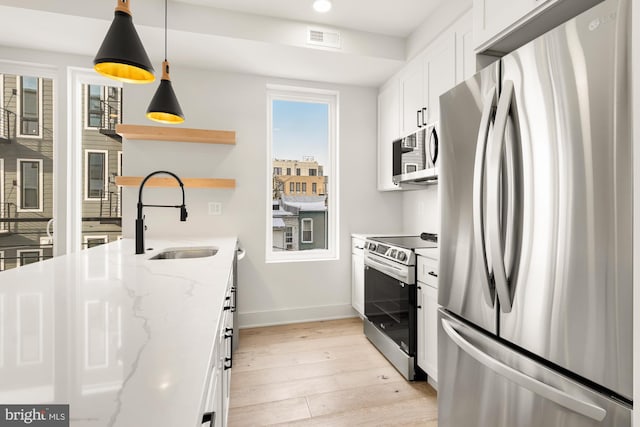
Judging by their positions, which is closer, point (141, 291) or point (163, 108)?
point (141, 291)

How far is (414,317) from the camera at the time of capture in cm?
215

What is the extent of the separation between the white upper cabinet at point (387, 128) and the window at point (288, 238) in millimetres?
1085

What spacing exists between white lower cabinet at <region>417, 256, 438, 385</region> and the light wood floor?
194 mm

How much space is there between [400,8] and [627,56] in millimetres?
2109

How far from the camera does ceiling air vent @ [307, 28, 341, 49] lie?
105 inches

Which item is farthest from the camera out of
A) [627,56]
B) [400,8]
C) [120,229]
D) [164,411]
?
[120,229]

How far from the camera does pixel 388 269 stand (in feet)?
7.91

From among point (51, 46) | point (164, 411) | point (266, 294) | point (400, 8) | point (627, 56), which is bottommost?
point (266, 294)

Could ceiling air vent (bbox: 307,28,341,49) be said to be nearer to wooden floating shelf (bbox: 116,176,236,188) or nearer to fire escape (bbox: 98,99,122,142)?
wooden floating shelf (bbox: 116,176,236,188)

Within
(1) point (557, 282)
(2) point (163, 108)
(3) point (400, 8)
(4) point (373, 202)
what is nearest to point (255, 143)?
(2) point (163, 108)

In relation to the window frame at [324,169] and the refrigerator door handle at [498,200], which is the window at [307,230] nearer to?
the window frame at [324,169]

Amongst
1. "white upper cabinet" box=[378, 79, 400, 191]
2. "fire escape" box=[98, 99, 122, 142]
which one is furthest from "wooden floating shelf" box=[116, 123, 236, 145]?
"white upper cabinet" box=[378, 79, 400, 191]

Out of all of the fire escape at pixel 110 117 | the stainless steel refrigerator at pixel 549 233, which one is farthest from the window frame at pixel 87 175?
the stainless steel refrigerator at pixel 549 233

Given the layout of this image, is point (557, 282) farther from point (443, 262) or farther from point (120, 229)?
point (120, 229)
